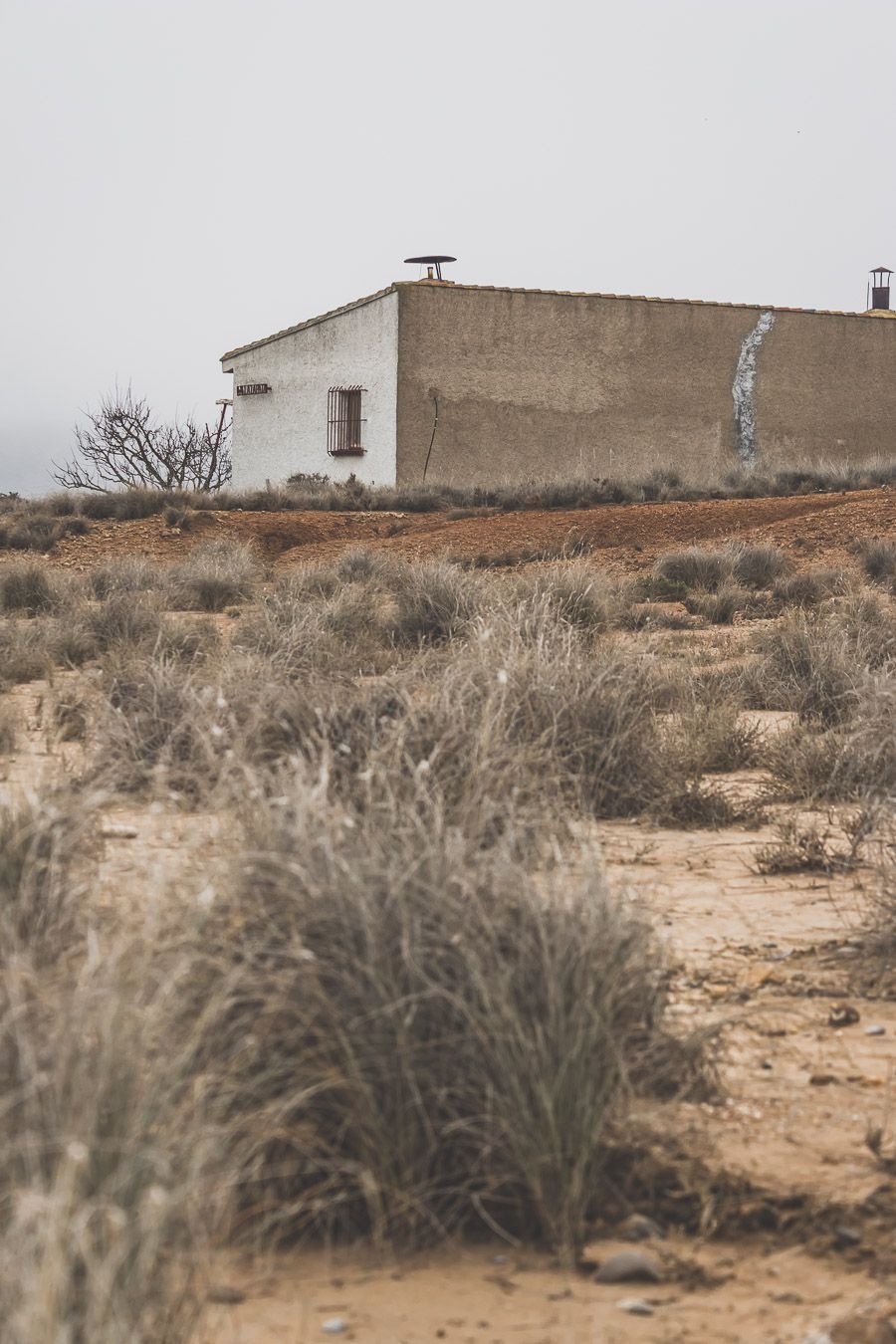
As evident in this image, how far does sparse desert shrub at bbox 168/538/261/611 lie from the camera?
1309 cm

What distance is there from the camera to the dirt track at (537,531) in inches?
651

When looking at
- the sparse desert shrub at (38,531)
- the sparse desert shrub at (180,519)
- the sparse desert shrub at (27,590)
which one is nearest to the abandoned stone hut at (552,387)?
the sparse desert shrub at (180,519)

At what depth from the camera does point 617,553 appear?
1662 centimetres

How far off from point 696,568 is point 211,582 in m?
4.85

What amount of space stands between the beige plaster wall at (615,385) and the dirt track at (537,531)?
27.1ft

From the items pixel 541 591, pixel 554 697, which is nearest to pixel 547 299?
pixel 541 591

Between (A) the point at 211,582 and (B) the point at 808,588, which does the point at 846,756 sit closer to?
(B) the point at 808,588

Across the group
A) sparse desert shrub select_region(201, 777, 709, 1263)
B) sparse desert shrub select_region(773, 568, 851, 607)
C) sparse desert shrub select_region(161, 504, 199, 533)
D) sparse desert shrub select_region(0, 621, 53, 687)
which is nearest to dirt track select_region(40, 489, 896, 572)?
sparse desert shrub select_region(161, 504, 199, 533)

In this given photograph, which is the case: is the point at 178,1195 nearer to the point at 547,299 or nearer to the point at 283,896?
the point at 283,896

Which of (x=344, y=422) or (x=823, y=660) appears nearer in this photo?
(x=823, y=660)

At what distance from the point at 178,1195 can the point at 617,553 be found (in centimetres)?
1506

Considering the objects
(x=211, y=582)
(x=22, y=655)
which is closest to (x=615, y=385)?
(x=211, y=582)

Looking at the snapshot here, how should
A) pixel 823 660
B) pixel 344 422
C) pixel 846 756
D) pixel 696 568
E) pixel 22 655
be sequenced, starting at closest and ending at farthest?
pixel 846 756 < pixel 823 660 < pixel 22 655 < pixel 696 568 < pixel 344 422

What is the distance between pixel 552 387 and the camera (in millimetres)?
29062
